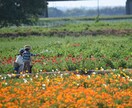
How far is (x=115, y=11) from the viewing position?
161 meters

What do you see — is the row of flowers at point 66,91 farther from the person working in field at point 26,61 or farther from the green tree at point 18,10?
the green tree at point 18,10

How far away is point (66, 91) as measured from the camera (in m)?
10.1

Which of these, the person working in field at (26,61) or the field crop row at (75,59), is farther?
the field crop row at (75,59)

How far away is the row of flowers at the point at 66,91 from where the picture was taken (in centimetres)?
A: 905

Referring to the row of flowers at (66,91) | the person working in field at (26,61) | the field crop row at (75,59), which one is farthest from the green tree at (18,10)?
the row of flowers at (66,91)

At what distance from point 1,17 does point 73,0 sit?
51.3 meters

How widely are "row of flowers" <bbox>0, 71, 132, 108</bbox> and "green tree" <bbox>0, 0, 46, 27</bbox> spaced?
27.8 meters

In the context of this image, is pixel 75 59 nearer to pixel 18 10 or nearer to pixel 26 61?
pixel 26 61

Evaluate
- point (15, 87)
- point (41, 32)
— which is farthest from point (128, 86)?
point (41, 32)

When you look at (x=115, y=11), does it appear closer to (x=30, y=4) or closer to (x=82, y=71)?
(x=30, y=4)

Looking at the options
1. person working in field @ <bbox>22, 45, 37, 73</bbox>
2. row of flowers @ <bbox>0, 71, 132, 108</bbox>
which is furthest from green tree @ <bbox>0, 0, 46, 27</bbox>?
row of flowers @ <bbox>0, 71, 132, 108</bbox>

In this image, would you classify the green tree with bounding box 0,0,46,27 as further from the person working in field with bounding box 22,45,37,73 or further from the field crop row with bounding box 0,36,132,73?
the person working in field with bounding box 22,45,37,73

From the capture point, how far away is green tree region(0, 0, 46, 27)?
40062 mm

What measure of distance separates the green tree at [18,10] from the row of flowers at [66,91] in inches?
1095
